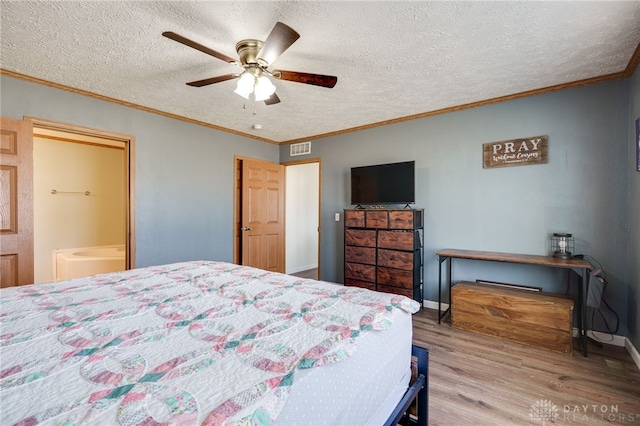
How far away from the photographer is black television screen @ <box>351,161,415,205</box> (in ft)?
11.8

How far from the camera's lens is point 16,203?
8.33 feet

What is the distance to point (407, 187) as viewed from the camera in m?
3.61

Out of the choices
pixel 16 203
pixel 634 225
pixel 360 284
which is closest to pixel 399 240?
pixel 360 284

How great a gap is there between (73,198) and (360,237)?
4.61 m

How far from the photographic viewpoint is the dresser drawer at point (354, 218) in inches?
146

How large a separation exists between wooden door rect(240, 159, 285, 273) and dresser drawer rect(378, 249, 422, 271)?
1.98 meters

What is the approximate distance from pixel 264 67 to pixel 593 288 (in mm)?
3043

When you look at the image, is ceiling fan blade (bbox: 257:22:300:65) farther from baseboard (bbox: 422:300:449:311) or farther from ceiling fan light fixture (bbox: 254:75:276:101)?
baseboard (bbox: 422:300:449:311)

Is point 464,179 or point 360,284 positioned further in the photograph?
point 360,284

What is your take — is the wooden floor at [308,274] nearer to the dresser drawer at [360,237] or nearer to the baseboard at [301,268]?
the baseboard at [301,268]

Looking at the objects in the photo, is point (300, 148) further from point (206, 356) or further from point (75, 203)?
point (206, 356)

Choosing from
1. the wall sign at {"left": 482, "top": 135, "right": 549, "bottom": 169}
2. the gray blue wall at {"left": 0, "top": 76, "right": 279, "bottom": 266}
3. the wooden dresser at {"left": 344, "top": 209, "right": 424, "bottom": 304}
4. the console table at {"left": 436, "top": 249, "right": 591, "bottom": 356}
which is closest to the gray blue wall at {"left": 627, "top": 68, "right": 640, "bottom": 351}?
the console table at {"left": 436, "top": 249, "right": 591, "bottom": 356}

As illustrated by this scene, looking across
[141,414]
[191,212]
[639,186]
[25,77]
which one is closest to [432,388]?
[141,414]

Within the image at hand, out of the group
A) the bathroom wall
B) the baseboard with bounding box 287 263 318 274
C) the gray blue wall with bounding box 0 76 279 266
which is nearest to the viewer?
the gray blue wall with bounding box 0 76 279 266
